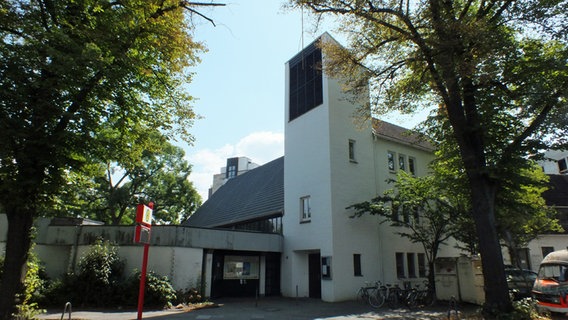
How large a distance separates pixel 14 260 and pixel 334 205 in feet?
46.6

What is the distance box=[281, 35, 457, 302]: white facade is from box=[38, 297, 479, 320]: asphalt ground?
284cm

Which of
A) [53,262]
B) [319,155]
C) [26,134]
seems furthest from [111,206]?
[26,134]

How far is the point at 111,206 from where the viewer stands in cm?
3416

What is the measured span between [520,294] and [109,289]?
19.2m

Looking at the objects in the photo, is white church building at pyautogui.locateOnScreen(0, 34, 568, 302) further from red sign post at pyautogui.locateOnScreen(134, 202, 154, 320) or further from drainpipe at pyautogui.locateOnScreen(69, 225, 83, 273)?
red sign post at pyautogui.locateOnScreen(134, 202, 154, 320)

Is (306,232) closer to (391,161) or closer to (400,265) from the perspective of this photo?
(400,265)

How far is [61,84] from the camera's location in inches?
390

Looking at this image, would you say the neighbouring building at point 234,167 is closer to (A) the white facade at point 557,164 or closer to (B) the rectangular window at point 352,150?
(B) the rectangular window at point 352,150

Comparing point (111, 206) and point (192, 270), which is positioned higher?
point (111, 206)

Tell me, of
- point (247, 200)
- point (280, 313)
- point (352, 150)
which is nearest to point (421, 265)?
point (352, 150)

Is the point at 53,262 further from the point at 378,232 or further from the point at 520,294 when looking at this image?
the point at 520,294

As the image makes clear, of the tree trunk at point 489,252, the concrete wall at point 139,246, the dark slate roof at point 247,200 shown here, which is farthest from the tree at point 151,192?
the tree trunk at point 489,252

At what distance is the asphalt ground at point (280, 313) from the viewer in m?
13.6

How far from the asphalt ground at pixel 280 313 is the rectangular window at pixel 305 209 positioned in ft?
17.7
